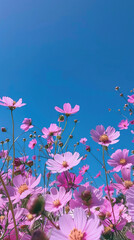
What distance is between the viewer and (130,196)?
40 centimetres

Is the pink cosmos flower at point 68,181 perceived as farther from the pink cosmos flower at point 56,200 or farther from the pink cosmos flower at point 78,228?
the pink cosmos flower at point 78,228

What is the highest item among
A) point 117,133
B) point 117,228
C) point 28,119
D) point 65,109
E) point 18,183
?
point 28,119

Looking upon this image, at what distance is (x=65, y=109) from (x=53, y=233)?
74 centimetres

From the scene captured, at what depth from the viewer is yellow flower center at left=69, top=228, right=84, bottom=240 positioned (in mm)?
373

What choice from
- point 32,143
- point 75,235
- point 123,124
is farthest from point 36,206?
point 123,124

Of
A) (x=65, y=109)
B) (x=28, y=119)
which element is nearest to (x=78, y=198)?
(x=65, y=109)

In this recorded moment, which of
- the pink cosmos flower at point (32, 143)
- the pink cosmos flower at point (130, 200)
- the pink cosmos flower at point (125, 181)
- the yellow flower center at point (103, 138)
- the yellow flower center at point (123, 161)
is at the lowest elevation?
the pink cosmos flower at point (130, 200)

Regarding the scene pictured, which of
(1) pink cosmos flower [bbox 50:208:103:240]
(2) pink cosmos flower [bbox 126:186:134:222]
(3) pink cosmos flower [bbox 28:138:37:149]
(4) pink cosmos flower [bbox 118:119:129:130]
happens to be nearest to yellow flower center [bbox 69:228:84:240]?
(1) pink cosmos flower [bbox 50:208:103:240]

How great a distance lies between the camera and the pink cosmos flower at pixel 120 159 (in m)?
0.75

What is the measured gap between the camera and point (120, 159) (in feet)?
2.50

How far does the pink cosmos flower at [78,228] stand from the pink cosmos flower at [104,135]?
397 millimetres

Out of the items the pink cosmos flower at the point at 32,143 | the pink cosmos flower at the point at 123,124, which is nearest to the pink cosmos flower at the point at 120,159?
the pink cosmos flower at the point at 32,143

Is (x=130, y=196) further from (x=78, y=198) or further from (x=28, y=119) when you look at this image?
(x=28, y=119)

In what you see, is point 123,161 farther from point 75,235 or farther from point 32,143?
point 32,143
